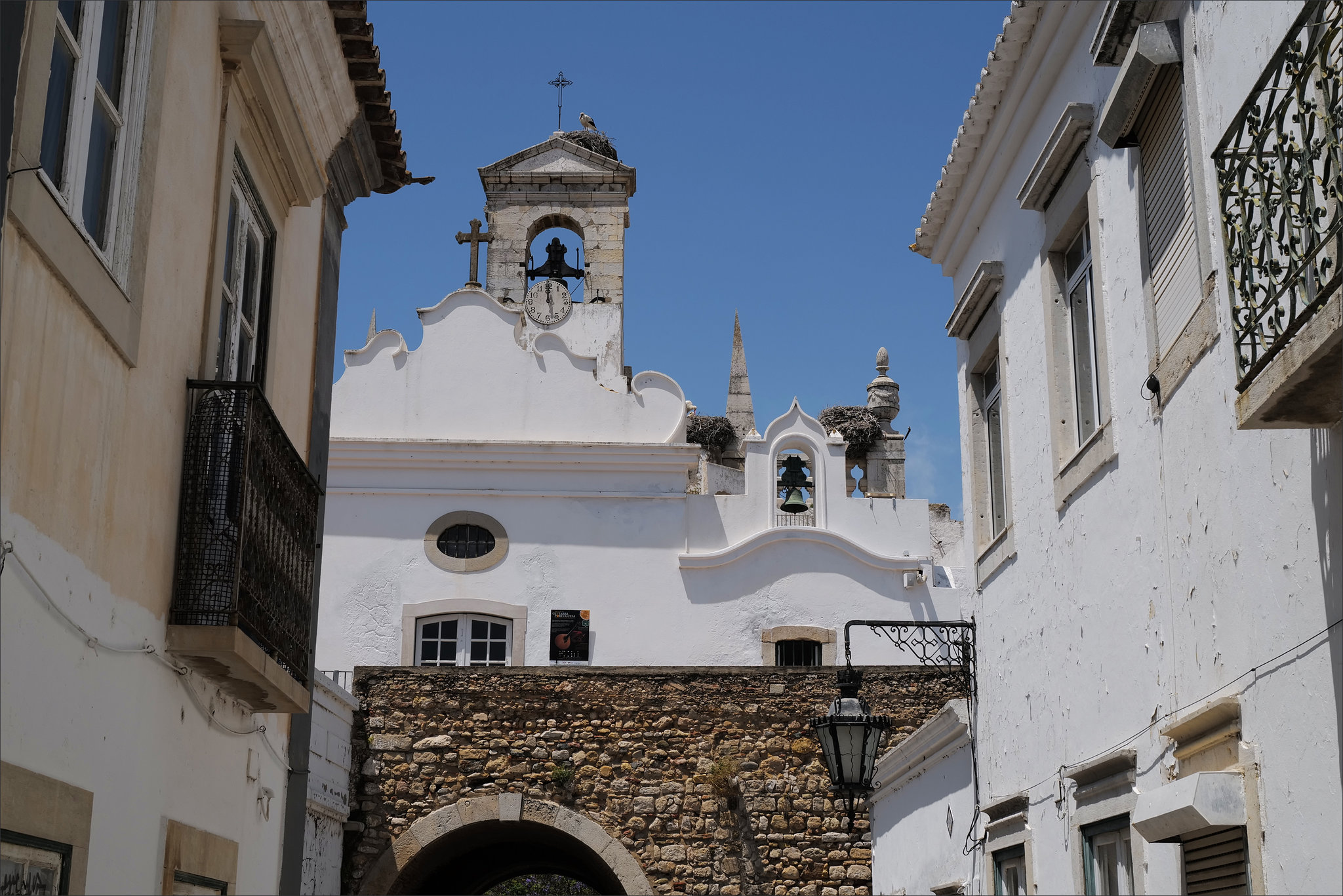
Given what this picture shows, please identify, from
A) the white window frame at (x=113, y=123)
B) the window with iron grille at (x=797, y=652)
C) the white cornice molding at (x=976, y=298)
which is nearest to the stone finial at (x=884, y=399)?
the window with iron grille at (x=797, y=652)

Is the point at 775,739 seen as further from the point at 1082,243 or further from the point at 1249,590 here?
the point at 1249,590

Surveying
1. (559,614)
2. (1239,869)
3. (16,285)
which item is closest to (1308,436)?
(1239,869)

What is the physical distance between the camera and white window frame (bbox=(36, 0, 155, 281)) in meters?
4.62

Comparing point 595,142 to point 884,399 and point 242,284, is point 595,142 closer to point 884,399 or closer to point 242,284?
point 884,399

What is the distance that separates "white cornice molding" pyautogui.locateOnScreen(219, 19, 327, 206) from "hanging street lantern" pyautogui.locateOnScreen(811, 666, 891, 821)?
4851 mm

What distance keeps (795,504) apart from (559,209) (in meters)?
6.29

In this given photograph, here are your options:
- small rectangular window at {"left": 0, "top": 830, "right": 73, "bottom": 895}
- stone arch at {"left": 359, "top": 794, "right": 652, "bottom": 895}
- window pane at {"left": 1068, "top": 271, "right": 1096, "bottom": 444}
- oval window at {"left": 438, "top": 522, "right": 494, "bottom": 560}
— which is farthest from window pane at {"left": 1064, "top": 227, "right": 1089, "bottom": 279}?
oval window at {"left": 438, "top": 522, "right": 494, "bottom": 560}

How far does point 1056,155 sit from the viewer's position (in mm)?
7223

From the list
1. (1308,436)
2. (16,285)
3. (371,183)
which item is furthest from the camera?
(371,183)

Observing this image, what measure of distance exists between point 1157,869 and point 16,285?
4532 mm

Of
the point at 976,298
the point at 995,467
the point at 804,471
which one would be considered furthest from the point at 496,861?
the point at 976,298

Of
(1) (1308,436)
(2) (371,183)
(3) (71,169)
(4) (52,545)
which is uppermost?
(2) (371,183)

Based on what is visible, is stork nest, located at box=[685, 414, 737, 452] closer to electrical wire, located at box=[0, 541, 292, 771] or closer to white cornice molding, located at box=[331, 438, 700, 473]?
white cornice molding, located at box=[331, 438, 700, 473]

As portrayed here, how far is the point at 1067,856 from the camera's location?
273 inches
